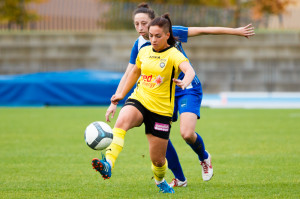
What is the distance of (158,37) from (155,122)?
35.9 inches

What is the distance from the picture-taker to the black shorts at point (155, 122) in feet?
18.6

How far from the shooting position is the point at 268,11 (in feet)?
97.3

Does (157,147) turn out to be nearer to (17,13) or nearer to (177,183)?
(177,183)

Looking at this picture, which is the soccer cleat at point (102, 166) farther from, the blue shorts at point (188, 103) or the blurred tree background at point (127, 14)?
the blurred tree background at point (127, 14)

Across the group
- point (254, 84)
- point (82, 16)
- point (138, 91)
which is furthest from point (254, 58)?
point (138, 91)

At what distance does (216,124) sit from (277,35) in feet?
39.3

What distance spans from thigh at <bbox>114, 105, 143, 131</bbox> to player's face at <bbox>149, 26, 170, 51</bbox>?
72cm

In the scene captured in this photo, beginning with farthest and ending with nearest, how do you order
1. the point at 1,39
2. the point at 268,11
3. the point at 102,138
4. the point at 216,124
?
the point at 268,11, the point at 1,39, the point at 216,124, the point at 102,138

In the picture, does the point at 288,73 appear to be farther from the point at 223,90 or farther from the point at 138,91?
the point at 138,91

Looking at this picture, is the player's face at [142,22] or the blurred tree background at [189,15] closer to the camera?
the player's face at [142,22]

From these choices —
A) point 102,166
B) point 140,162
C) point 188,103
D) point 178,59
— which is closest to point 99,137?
point 102,166

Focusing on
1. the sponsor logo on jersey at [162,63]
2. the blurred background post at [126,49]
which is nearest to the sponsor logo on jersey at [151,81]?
the sponsor logo on jersey at [162,63]

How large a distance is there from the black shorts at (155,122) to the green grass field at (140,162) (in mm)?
713

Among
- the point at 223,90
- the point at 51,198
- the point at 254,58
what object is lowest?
the point at 223,90
